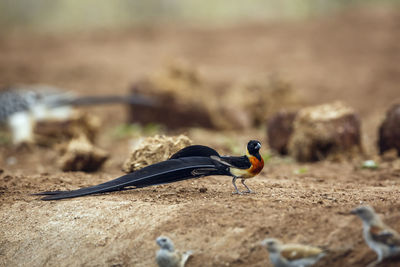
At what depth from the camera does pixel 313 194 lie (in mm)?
3377

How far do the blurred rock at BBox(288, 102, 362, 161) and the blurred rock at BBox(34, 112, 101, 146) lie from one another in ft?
10.3

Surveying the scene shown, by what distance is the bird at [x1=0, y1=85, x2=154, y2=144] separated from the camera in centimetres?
702

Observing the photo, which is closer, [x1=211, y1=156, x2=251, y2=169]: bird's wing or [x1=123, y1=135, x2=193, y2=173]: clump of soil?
[x1=211, y1=156, x2=251, y2=169]: bird's wing

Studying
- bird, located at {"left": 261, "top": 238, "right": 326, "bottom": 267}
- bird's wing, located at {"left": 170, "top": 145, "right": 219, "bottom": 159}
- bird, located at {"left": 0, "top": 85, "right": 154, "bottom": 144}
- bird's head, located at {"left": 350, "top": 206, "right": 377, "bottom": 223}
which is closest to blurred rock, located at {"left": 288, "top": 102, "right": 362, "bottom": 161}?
bird's wing, located at {"left": 170, "top": 145, "right": 219, "bottom": 159}

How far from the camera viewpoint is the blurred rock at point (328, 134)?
5.35 meters

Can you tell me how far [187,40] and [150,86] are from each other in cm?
683

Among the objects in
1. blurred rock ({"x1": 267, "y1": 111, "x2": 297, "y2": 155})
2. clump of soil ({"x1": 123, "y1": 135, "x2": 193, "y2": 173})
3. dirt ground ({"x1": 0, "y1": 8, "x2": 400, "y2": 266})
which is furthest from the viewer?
blurred rock ({"x1": 267, "y1": 111, "x2": 297, "y2": 155})

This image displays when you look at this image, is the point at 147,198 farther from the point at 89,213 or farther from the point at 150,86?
the point at 150,86

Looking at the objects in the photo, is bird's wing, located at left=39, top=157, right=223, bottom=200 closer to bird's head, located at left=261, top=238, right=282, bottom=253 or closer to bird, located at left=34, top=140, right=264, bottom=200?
bird, located at left=34, top=140, right=264, bottom=200

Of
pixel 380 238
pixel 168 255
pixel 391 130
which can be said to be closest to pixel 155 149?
pixel 168 255

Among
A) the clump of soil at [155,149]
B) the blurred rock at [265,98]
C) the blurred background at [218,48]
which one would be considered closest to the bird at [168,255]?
the clump of soil at [155,149]

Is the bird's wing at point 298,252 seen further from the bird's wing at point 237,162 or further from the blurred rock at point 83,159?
the blurred rock at point 83,159

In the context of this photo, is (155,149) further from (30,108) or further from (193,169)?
(30,108)

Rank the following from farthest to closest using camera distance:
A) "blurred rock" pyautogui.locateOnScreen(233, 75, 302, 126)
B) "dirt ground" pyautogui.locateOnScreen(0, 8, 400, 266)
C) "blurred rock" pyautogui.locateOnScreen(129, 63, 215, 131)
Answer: "blurred rock" pyautogui.locateOnScreen(233, 75, 302, 126) → "blurred rock" pyautogui.locateOnScreen(129, 63, 215, 131) → "dirt ground" pyautogui.locateOnScreen(0, 8, 400, 266)
